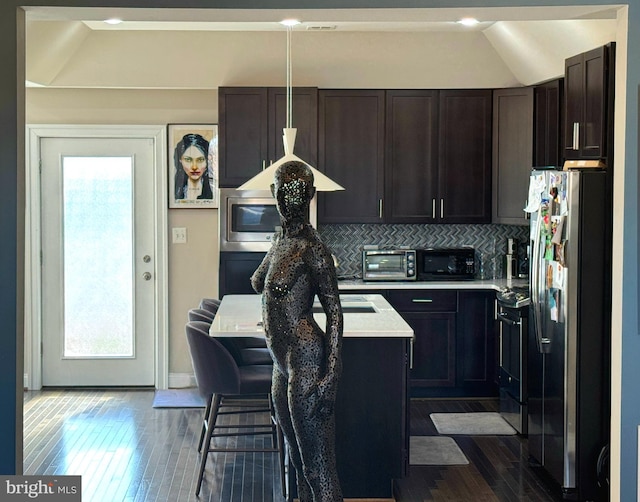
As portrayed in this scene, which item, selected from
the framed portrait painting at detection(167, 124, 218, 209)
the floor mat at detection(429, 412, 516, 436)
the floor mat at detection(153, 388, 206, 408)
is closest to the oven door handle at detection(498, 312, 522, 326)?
the floor mat at detection(429, 412, 516, 436)

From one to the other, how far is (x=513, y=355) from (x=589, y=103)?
1949 millimetres

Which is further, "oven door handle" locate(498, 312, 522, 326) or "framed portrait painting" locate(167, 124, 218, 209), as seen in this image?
"framed portrait painting" locate(167, 124, 218, 209)

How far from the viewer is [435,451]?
5.61m

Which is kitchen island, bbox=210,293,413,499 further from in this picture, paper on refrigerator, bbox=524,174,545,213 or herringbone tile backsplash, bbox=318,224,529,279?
herringbone tile backsplash, bbox=318,224,529,279

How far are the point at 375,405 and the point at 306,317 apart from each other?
3.44 feet

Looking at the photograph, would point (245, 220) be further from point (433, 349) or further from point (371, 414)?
point (371, 414)

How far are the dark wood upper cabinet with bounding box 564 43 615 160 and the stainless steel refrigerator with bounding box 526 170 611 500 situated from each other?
10.8 inches

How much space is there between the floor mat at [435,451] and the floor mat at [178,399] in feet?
5.91

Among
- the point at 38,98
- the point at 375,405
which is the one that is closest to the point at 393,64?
the point at 38,98

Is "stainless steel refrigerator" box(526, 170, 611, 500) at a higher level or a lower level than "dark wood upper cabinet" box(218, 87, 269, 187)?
lower

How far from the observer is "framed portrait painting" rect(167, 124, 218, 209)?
723 cm

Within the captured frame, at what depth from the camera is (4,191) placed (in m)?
3.72

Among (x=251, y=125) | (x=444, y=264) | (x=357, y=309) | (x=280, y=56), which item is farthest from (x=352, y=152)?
(x=357, y=309)

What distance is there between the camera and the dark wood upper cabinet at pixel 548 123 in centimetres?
643
